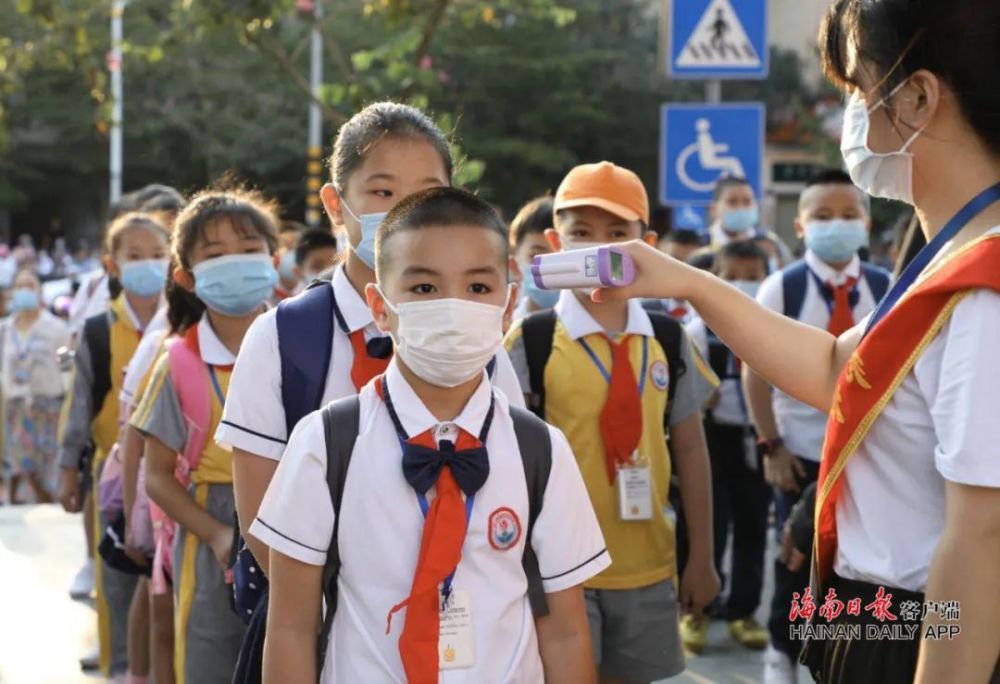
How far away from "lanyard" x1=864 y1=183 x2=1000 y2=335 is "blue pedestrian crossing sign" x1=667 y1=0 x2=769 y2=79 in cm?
634

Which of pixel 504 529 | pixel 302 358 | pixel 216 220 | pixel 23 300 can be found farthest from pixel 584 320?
pixel 23 300

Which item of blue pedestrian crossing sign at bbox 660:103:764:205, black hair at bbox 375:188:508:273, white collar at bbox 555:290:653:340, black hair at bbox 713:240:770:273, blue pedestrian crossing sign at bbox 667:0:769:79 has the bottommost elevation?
white collar at bbox 555:290:653:340

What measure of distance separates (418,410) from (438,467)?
14cm

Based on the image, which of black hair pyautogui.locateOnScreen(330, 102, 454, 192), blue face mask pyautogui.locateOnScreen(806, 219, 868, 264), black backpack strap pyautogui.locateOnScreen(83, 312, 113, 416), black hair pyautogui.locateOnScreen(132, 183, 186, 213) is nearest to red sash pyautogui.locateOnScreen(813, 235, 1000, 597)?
black hair pyautogui.locateOnScreen(330, 102, 454, 192)

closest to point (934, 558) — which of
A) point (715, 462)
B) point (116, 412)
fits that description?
point (116, 412)

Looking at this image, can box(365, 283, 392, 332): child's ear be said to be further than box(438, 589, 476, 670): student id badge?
Yes

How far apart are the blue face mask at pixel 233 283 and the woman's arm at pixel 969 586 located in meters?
2.75

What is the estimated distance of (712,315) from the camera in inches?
104

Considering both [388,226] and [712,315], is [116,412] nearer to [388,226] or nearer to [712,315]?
[388,226]

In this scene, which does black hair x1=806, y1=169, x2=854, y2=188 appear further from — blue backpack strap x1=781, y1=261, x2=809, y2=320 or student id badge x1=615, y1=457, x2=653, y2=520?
student id badge x1=615, y1=457, x2=653, y2=520

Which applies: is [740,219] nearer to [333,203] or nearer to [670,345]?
[670,345]

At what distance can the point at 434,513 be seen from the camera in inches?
106

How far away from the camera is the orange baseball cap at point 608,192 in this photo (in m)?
4.55

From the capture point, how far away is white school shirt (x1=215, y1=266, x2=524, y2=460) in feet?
10.5
